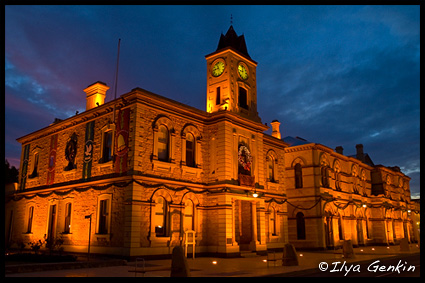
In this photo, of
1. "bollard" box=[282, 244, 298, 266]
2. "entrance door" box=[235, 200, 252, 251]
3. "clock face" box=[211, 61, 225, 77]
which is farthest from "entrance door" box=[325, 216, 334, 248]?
"bollard" box=[282, 244, 298, 266]

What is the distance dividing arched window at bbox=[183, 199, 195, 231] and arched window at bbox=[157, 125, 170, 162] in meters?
3.22

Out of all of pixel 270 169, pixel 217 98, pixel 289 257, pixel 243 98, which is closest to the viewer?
pixel 289 257

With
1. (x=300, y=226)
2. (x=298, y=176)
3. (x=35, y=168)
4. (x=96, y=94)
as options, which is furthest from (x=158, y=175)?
(x=298, y=176)

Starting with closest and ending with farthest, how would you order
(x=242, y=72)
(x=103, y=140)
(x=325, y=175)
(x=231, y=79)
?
(x=103, y=140), (x=231, y=79), (x=242, y=72), (x=325, y=175)

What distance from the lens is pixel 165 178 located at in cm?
2277

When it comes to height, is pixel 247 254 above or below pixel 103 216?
below

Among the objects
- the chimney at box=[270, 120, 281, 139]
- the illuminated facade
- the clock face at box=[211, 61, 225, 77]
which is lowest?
the illuminated facade

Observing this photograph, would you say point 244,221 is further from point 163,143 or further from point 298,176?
point 298,176

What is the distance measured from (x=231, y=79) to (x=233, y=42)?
379cm

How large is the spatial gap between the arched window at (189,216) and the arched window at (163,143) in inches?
127

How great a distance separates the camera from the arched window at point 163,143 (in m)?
23.6

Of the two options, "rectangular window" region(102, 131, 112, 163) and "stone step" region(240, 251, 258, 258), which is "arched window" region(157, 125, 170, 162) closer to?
"rectangular window" region(102, 131, 112, 163)

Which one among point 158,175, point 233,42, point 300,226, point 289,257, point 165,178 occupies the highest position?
point 233,42

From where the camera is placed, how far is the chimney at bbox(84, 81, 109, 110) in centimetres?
2728
